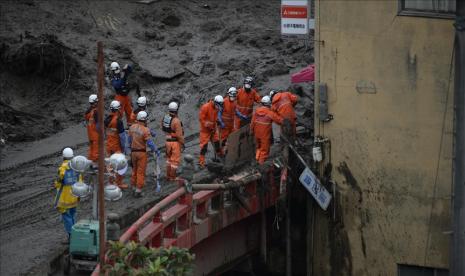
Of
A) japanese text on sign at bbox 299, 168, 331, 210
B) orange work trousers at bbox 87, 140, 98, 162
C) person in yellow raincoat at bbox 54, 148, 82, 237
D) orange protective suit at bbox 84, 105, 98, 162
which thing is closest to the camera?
person in yellow raincoat at bbox 54, 148, 82, 237

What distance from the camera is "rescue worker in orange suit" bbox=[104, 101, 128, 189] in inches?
814

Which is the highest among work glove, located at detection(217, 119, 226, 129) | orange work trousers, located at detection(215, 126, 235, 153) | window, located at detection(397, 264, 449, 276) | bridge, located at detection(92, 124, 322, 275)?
work glove, located at detection(217, 119, 226, 129)

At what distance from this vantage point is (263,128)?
21250mm

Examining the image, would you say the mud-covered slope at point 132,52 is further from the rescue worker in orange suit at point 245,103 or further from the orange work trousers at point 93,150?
the orange work trousers at point 93,150

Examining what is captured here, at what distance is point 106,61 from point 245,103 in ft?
25.6

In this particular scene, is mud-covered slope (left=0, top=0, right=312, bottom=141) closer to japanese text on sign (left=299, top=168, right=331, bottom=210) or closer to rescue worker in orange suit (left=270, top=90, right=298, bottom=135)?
rescue worker in orange suit (left=270, top=90, right=298, bottom=135)

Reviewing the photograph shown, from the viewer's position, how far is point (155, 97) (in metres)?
28.3

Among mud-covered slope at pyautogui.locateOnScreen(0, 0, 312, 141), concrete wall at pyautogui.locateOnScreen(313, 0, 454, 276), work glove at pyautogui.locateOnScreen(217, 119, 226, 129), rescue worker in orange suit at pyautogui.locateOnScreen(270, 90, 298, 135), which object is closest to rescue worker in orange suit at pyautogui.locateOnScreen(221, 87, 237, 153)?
work glove at pyautogui.locateOnScreen(217, 119, 226, 129)

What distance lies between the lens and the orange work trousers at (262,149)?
2136cm

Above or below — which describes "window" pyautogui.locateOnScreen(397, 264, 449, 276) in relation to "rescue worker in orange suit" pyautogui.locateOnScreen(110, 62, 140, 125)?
below

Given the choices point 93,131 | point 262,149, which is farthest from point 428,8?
point 93,131

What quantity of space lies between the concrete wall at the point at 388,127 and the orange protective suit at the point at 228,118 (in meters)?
3.03

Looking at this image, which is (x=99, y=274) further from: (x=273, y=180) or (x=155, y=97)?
(x=155, y=97)

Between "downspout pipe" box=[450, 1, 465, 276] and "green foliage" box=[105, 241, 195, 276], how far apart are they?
632 cm
